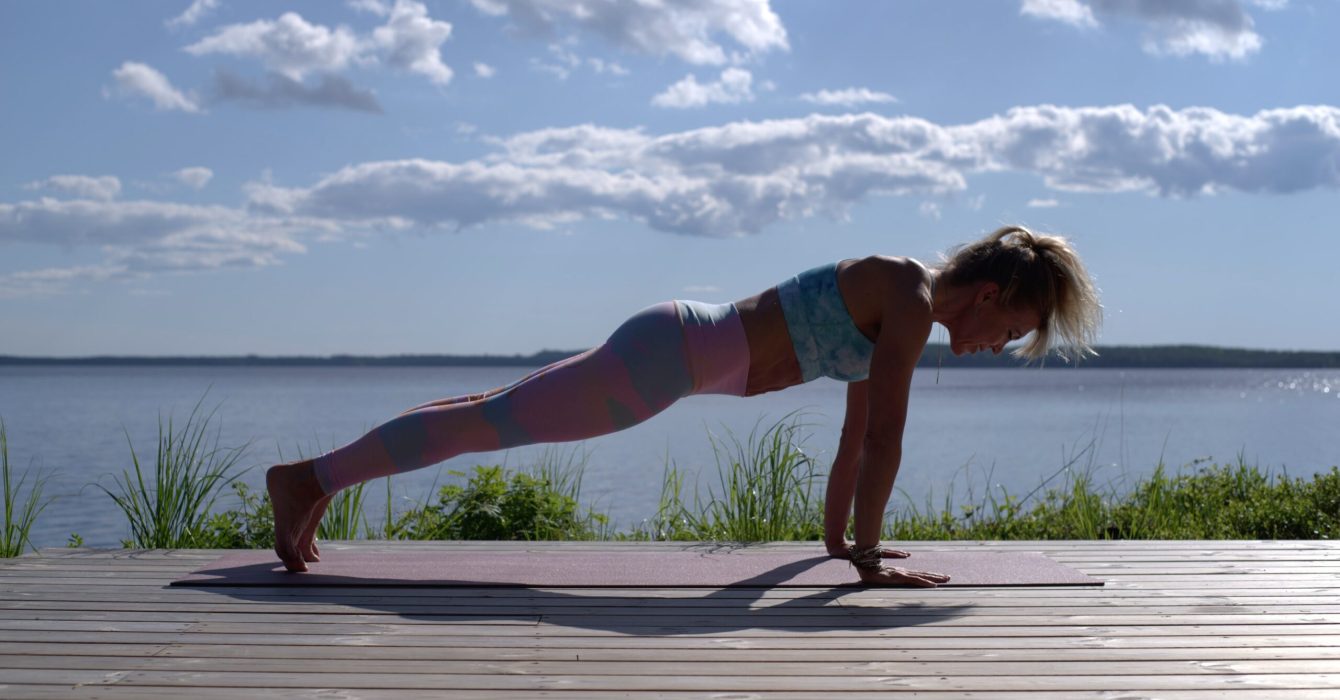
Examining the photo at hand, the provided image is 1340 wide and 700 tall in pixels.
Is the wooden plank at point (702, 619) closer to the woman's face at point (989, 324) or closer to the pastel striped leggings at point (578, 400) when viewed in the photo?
the pastel striped leggings at point (578, 400)

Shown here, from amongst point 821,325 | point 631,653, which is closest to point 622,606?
point 631,653

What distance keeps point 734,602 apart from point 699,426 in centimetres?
1978

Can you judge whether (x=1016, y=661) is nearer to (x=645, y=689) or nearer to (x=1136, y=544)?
(x=645, y=689)

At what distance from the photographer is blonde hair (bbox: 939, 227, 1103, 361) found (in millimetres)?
2818

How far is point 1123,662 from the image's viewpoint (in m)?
2.10

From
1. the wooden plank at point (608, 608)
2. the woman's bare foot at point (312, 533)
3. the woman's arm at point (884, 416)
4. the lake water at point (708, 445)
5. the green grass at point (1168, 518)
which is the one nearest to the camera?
→ the wooden plank at point (608, 608)

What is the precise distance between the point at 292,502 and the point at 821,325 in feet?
4.69

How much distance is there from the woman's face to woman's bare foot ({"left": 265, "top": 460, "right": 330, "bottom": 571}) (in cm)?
168

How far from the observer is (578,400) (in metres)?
2.75

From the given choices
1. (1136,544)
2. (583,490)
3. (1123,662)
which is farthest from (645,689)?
(583,490)

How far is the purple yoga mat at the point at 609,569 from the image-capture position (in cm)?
287

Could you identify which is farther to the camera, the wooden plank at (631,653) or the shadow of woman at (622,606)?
the shadow of woman at (622,606)

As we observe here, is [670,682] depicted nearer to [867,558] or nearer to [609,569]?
[867,558]

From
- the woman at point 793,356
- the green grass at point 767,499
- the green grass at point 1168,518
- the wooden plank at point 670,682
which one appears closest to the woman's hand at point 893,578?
the woman at point 793,356
